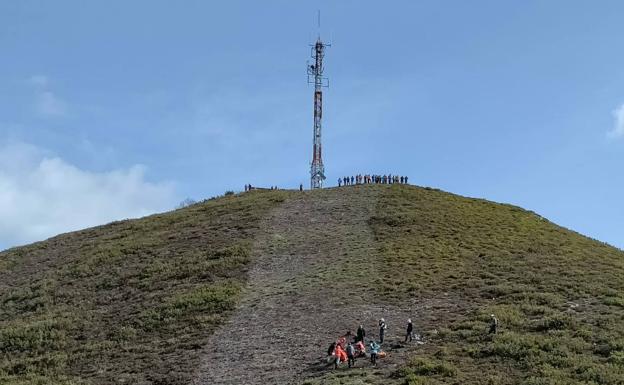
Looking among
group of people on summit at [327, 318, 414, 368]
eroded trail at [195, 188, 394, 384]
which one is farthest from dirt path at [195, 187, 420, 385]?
group of people on summit at [327, 318, 414, 368]

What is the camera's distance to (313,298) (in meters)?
33.8

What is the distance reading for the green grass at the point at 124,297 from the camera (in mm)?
28391

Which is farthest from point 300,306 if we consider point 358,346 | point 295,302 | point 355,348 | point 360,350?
point 360,350

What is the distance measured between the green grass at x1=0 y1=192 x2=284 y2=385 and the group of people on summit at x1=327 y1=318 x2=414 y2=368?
5367mm

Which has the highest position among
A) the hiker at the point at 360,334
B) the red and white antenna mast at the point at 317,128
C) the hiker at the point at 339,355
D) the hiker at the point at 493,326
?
the red and white antenna mast at the point at 317,128

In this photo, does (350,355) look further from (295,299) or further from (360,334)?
(295,299)

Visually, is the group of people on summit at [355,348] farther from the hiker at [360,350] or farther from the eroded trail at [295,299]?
the eroded trail at [295,299]

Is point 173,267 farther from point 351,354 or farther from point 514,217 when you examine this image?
point 514,217

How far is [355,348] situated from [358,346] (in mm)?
188

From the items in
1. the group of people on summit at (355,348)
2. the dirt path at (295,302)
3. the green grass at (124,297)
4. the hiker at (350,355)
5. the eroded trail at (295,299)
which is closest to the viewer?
the hiker at (350,355)

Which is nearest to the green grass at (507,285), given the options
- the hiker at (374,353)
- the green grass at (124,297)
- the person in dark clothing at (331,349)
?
the hiker at (374,353)

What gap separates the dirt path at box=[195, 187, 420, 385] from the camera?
2658cm

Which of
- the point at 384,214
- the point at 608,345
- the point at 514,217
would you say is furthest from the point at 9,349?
the point at 514,217

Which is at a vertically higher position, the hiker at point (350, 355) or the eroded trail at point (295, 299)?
the eroded trail at point (295, 299)
